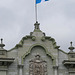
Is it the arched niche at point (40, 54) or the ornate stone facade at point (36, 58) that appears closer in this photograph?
the ornate stone facade at point (36, 58)

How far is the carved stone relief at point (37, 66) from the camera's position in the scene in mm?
28253

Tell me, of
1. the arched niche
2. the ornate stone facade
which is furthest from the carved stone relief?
the arched niche

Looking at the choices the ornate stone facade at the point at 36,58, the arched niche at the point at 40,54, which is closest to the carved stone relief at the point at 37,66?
the ornate stone facade at the point at 36,58

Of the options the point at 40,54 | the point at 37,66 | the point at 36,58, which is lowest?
the point at 37,66

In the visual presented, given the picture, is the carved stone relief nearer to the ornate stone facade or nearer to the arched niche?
the ornate stone facade

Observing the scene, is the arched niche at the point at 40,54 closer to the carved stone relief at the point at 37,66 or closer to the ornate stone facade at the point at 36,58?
the ornate stone facade at the point at 36,58

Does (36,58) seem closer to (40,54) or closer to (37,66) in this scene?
(40,54)

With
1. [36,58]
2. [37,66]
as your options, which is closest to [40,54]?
[36,58]

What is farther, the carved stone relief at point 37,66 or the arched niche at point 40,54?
the arched niche at point 40,54

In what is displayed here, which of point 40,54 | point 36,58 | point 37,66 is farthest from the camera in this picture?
point 40,54

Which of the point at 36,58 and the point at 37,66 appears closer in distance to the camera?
the point at 37,66

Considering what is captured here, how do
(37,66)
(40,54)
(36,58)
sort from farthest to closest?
(40,54) < (36,58) < (37,66)

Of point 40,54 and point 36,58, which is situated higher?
point 40,54

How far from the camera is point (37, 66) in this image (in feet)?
93.2
